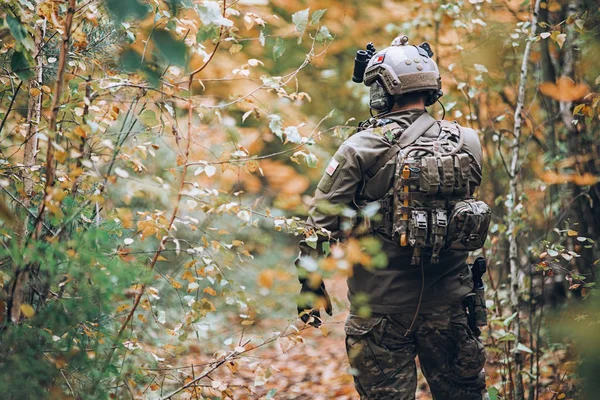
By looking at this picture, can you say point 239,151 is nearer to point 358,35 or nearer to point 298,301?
point 298,301

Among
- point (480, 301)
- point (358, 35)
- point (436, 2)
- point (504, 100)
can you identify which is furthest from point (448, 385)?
point (358, 35)

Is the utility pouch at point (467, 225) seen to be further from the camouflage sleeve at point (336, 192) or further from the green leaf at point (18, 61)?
the green leaf at point (18, 61)

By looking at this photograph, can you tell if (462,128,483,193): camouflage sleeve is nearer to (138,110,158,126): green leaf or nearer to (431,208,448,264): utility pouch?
(431,208,448,264): utility pouch

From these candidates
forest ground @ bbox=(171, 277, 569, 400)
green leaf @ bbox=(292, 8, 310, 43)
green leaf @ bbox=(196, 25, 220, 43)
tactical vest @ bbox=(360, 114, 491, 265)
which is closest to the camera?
green leaf @ bbox=(196, 25, 220, 43)

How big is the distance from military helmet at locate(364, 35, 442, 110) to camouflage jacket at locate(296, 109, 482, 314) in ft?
0.41

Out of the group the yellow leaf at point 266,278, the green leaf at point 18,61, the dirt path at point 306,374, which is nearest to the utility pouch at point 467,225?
the yellow leaf at point 266,278

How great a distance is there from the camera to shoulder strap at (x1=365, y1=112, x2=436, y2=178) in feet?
10.1

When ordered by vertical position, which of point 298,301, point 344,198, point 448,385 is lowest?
point 448,385

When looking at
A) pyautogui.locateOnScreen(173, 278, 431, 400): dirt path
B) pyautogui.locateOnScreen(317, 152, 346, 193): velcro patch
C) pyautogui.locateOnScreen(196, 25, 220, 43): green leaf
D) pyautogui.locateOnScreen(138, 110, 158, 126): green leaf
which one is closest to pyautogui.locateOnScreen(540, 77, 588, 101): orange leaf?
pyautogui.locateOnScreen(317, 152, 346, 193): velcro patch

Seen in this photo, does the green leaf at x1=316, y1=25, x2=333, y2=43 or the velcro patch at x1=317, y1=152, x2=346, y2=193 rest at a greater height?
the green leaf at x1=316, y1=25, x2=333, y2=43

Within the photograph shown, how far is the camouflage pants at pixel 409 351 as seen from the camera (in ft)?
10.2

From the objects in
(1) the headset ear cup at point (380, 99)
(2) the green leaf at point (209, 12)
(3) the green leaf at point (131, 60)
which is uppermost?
(1) the headset ear cup at point (380, 99)

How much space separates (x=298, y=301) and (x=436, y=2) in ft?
13.1

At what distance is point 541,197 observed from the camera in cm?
580
